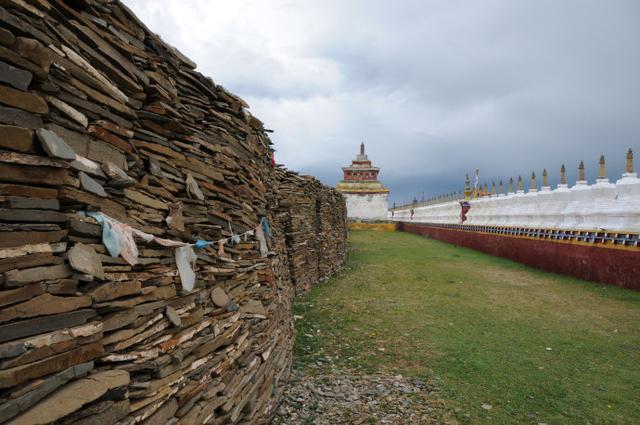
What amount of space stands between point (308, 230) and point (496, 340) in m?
6.54

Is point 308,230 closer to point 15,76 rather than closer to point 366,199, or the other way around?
point 15,76

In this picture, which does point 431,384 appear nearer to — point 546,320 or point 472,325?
point 472,325

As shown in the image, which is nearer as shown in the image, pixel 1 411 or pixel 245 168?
pixel 1 411

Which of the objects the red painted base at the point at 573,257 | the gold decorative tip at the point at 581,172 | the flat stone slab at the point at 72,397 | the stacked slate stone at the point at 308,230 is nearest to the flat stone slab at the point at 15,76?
the flat stone slab at the point at 72,397

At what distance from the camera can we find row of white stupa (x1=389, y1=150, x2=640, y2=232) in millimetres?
11820

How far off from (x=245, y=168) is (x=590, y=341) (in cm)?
732

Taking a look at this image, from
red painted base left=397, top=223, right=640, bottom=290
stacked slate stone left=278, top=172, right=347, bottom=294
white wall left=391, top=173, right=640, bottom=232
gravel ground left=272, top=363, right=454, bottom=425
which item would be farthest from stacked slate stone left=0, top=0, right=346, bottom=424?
white wall left=391, top=173, right=640, bottom=232

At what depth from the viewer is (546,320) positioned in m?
9.16

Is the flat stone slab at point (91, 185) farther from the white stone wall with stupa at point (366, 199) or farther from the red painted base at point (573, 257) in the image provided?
the white stone wall with stupa at point (366, 199)

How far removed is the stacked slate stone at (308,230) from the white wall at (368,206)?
34318mm

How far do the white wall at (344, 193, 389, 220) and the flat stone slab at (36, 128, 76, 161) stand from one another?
49028 mm

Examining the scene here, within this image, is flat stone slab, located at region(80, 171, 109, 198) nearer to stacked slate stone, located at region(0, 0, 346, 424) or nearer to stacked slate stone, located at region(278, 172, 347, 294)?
stacked slate stone, located at region(0, 0, 346, 424)

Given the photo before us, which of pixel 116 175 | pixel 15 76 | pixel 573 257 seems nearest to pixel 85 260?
pixel 116 175

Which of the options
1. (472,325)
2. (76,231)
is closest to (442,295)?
(472,325)
